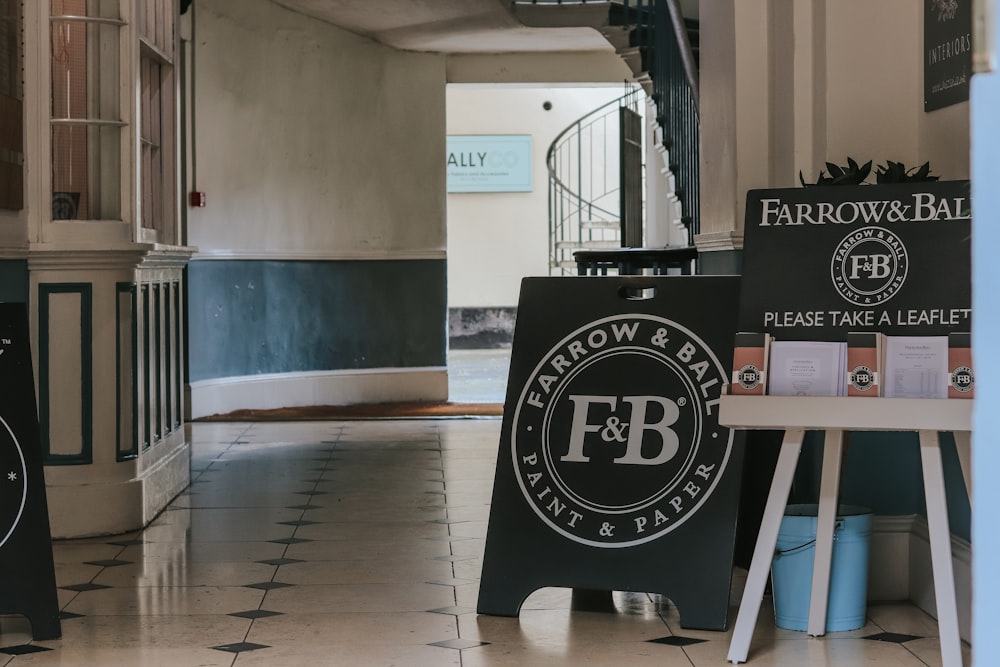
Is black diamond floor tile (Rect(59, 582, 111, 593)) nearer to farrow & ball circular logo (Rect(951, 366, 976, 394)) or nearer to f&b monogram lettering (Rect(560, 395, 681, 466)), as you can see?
f&b monogram lettering (Rect(560, 395, 681, 466))

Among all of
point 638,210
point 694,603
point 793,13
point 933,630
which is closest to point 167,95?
point 793,13

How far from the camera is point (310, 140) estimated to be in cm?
975

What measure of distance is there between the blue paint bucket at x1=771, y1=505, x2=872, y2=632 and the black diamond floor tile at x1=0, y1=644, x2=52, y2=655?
2.02 metres

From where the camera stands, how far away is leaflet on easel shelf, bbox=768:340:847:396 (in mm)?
3070

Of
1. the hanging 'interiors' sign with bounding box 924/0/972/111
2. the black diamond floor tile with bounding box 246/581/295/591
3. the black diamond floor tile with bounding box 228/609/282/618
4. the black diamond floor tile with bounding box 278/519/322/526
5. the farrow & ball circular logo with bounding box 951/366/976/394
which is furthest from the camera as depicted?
the black diamond floor tile with bounding box 278/519/322/526

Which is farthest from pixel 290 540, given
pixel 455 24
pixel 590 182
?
pixel 590 182

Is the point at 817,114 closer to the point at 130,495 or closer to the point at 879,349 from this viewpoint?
the point at 879,349

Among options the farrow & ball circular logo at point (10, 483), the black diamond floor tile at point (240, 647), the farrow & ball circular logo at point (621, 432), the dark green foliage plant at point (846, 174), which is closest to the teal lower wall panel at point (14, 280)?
Answer: the farrow & ball circular logo at point (10, 483)

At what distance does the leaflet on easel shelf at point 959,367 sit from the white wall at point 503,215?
41.0 ft

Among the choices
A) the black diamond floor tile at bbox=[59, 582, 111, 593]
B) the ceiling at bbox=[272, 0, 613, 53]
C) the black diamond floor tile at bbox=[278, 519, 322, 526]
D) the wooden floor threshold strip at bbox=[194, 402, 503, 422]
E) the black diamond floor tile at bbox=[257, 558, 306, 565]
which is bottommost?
the black diamond floor tile at bbox=[59, 582, 111, 593]

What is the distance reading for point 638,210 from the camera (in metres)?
9.48

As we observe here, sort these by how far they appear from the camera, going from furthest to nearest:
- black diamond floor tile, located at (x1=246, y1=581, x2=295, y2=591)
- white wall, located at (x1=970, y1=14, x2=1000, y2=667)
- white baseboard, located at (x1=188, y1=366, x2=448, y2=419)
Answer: white baseboard, located at (x1=188, y1=366, x2=448, y2=419)
black diamond floor tile, located at (x1=246, y1=581, x2=295, y2=591)
white wall, located at (x1=970, y1=14, x2=1000, y2=667)

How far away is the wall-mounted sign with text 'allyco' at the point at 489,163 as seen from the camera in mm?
15422

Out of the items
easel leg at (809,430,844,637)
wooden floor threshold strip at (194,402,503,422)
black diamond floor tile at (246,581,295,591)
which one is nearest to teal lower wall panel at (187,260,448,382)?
wooden floor threshold strip at (194,402,503,422)
